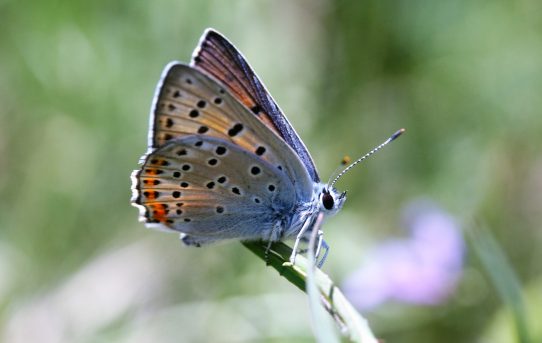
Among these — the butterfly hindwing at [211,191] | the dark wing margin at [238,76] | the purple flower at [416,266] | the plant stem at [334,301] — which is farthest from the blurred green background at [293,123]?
the plant stem at [334,301]

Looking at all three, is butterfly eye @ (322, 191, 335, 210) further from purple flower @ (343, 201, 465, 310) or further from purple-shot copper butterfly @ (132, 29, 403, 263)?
→ purple flower @ (343, 201, 465, 310)

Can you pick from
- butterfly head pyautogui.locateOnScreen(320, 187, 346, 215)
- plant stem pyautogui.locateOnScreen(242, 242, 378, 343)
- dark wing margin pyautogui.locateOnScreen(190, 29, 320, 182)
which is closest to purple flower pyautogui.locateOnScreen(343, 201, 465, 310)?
butterfly head pyautogui.locateOnScreen(320, 187, 346, 215)

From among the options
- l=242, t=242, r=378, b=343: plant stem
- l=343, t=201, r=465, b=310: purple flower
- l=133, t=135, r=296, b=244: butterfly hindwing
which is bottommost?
l=343, t=201, r=465, b=310: purple flower

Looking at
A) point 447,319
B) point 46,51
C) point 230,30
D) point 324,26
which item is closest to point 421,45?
point 324,26

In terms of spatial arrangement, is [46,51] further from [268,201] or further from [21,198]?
[268,201]

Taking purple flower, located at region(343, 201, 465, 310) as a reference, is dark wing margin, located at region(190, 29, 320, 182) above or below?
above

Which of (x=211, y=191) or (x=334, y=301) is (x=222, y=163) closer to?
(x=211, y=191)

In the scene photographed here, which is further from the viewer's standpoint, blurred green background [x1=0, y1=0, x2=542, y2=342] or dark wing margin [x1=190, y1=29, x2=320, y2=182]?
blurred green background [x1=0, y1=0, x2=542, y2=342]

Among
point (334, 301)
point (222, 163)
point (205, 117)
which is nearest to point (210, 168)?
point (222, 163)
